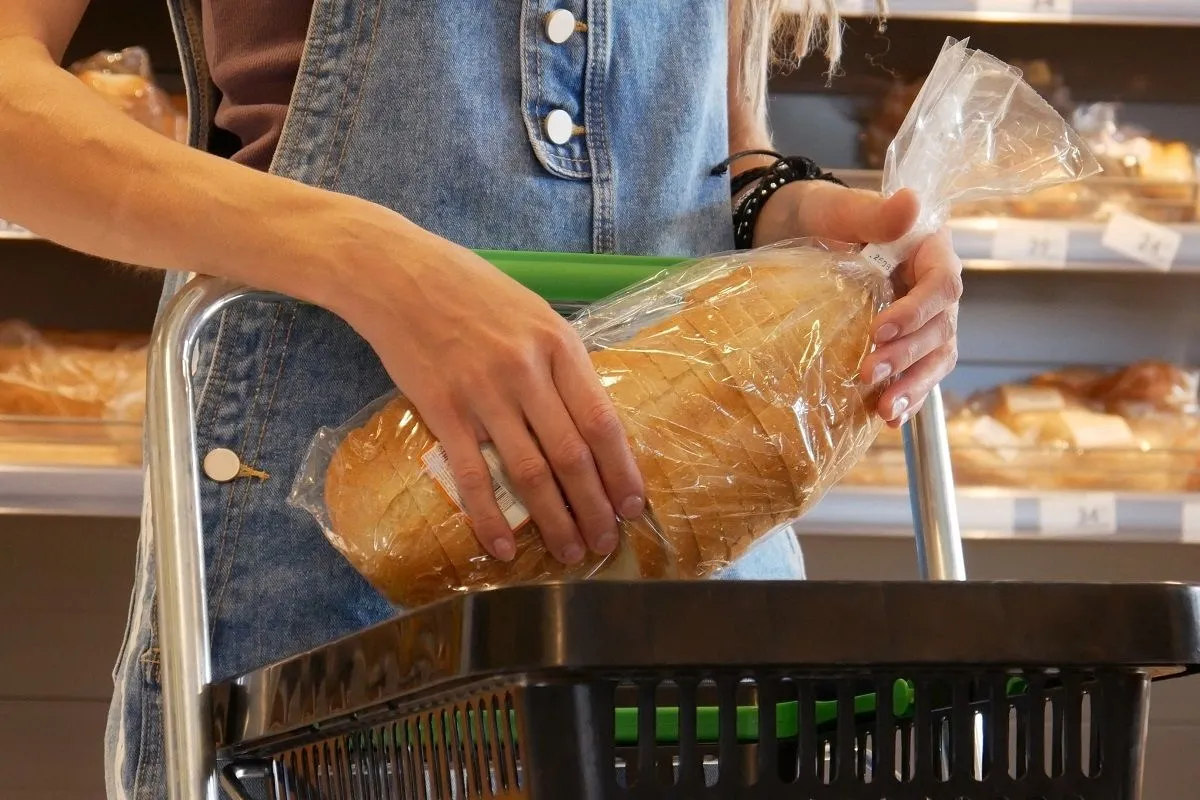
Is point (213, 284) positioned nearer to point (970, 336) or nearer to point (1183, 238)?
point (1183, 238)

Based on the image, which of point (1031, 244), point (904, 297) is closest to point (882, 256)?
point (904, 297)

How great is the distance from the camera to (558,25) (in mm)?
906

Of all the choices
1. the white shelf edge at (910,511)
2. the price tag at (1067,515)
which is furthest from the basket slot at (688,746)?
the price tag at (1067,515)

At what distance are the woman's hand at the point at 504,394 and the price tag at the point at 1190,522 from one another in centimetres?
175

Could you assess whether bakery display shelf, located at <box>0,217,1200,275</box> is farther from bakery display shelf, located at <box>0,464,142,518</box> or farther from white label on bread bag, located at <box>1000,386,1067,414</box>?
bakery display shelf, located at <box>0,464,142,518</box>

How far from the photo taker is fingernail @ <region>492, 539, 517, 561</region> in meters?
0.63

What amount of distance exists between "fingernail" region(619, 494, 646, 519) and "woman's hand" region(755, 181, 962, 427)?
0.53ft

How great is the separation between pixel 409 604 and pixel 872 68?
2155 millimetres

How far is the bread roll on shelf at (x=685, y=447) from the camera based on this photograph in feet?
2.14

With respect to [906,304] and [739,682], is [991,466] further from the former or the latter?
[739,682]

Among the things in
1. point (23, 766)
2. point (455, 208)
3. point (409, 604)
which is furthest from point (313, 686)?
point (23, 766)

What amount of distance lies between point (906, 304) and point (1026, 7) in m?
1.54

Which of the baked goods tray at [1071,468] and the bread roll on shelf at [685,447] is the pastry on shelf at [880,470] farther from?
the bread roll on shelf at [685,447]

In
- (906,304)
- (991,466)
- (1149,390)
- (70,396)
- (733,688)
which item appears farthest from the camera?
(1149,390)
